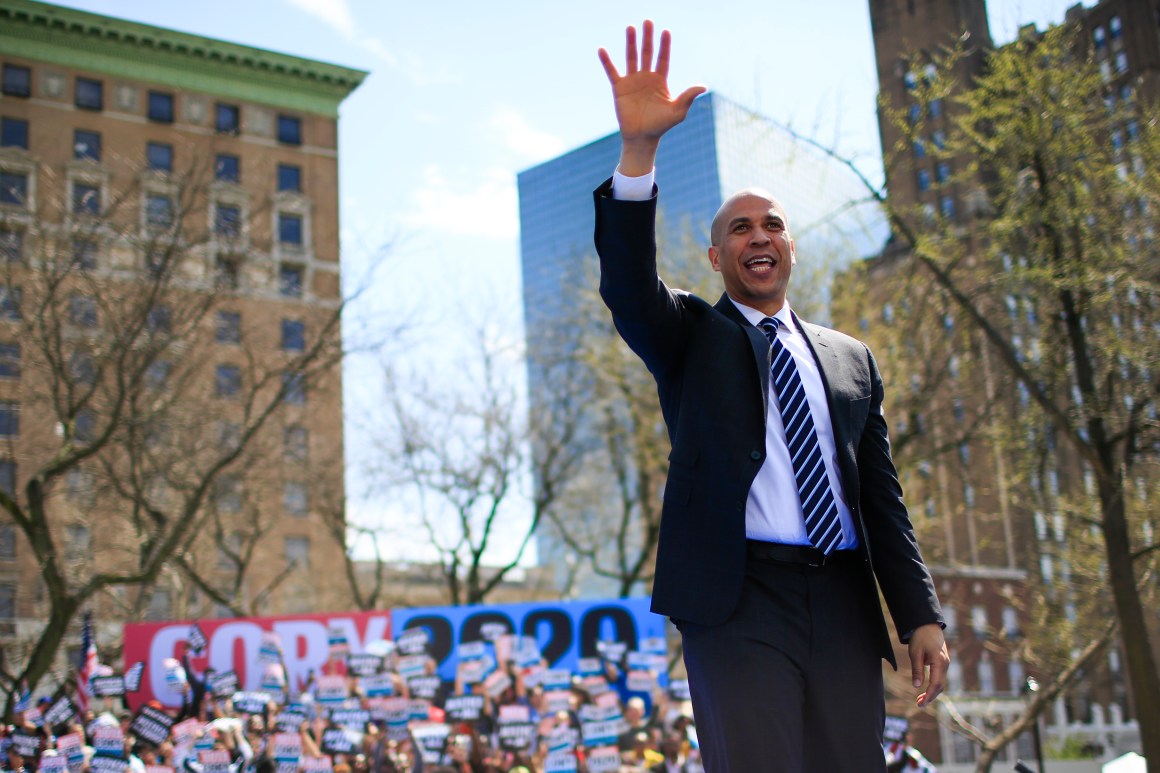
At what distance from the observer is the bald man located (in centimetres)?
283

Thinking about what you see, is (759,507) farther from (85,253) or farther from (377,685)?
(85,253)

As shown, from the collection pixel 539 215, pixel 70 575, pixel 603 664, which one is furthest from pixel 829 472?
pixel 539 215

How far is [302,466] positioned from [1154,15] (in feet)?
206

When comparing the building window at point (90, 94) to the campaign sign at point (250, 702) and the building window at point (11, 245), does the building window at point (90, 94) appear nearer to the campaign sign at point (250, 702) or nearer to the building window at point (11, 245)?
the building window at point (11, 245)

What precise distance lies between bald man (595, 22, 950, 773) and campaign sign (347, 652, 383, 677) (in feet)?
36.5

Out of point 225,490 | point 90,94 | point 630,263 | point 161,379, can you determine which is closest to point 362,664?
point 161,379

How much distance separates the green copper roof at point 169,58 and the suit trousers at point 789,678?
49.8 metres

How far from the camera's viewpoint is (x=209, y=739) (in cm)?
1177

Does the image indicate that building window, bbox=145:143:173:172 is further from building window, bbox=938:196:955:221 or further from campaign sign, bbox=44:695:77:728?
campaign sign, bbox=44:695:77:728

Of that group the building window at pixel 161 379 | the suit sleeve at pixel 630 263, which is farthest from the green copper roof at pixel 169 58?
the suit sleeve at pixel 630 263

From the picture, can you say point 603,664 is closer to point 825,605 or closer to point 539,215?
point 825,605

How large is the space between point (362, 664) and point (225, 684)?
1548mm

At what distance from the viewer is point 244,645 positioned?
14102 millimetres

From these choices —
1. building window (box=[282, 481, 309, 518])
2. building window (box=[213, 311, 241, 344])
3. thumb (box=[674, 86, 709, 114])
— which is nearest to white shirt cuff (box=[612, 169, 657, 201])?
thumb (box=[674, 86, 709, 114])
